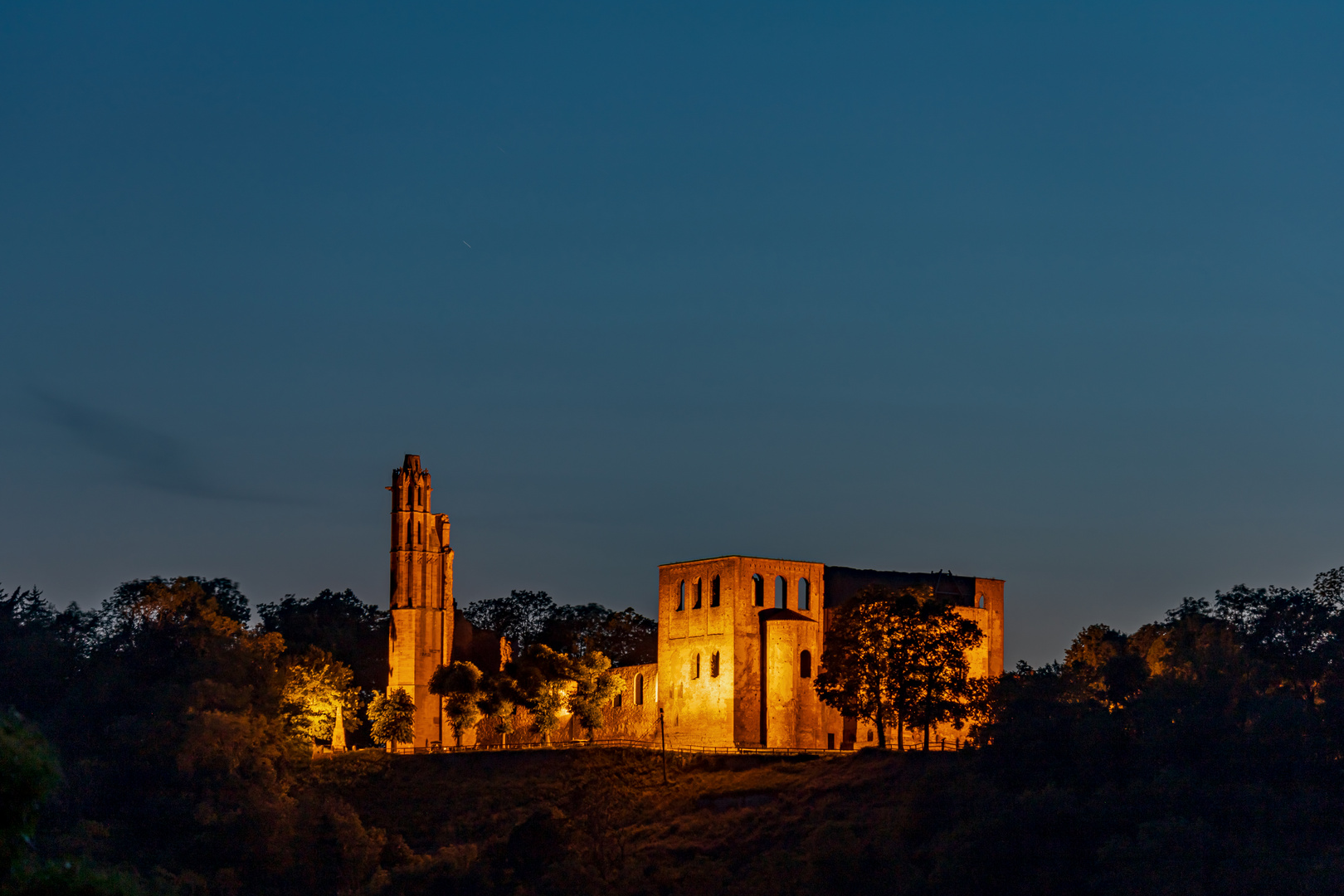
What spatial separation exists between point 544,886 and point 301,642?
39091 millimetres

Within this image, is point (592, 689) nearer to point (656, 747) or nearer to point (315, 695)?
point (656, 747)

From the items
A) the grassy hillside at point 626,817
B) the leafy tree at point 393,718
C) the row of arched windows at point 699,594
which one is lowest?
the grassy hillside at point 626,817

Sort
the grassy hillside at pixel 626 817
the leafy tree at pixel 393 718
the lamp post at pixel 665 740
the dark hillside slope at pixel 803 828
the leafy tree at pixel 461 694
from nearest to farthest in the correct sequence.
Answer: the dark hillside slope at pixel 803 828
the grassy hillside at pixel 626 817
the lamp post at pixel 665 740
the leafy tree at pixel 461 694
the leafy tree at pixel 393 718

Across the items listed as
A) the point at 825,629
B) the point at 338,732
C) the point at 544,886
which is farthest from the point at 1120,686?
the point at 338,732

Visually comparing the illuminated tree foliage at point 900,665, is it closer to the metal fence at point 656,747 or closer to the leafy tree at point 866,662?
the leafy tree at point 866,662

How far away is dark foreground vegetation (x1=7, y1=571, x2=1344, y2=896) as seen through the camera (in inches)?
1644

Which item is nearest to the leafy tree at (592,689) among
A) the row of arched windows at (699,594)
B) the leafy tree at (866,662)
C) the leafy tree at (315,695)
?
the row of arched windows at (699,594)

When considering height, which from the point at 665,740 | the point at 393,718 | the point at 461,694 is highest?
the point at 461,694

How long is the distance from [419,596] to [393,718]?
5672 millimetres

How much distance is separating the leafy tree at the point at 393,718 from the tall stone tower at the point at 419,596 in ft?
1.90

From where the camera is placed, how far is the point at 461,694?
6353 centimetres

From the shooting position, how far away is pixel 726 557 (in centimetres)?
6066

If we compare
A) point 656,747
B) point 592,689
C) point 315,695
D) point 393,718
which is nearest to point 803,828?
point 656,747

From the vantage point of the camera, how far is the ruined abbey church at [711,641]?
194ft
